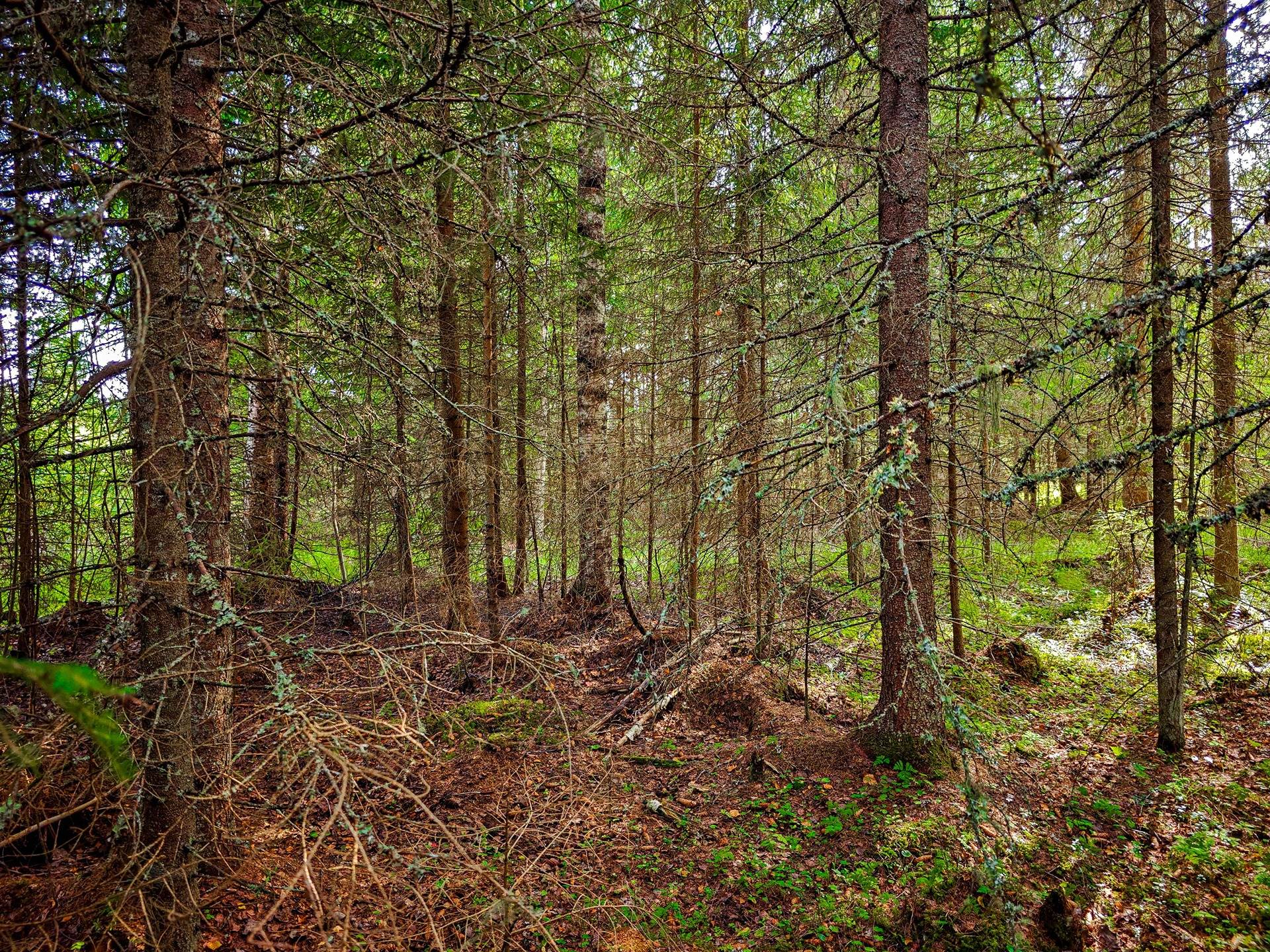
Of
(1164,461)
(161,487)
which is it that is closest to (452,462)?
(161,487)

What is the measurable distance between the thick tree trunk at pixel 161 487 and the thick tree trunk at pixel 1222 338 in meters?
6.13

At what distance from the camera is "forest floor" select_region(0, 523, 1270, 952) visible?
7.74 ft

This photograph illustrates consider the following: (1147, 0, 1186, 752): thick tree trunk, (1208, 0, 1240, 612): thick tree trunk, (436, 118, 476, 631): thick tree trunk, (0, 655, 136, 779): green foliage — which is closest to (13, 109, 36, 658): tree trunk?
(0, 655, 136, 779): green foliage

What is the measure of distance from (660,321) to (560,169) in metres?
5.56

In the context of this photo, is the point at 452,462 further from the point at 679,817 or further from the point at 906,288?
the point at 906,288

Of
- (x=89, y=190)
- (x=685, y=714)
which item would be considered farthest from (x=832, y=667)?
(x=89, y=190)

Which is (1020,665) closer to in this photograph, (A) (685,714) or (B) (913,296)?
(A) (685,714)

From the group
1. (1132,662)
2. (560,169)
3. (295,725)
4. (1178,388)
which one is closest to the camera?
(295,725)

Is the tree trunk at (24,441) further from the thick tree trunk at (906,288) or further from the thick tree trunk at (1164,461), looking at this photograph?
the thick tree trunk at (1164,461)

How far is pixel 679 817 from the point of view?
5172 millimetres

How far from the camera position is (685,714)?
698cm

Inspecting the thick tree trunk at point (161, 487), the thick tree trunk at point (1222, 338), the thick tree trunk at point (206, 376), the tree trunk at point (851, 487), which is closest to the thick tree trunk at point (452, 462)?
the thick tree trunk at point (206, 376)

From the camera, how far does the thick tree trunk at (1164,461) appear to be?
5.43m

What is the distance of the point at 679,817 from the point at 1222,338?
6990 millimetres
